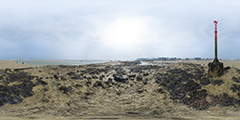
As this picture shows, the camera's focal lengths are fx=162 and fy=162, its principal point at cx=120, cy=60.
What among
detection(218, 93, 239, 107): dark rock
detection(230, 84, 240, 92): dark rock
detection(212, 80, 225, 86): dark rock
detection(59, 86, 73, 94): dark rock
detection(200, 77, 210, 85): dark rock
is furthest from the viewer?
detection(59, 86, 73, 94): dark rock

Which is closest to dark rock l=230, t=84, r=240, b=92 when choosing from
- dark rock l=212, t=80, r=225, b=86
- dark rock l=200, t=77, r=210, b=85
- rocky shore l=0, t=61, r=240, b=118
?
rocky shore l=0, t=61, r=240, b=118

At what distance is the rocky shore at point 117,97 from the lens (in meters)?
9.47

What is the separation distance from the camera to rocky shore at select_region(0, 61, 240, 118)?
9.47 meters

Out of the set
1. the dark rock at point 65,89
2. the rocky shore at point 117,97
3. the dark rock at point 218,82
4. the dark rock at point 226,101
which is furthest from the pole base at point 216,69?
the dark rock at point 65,89

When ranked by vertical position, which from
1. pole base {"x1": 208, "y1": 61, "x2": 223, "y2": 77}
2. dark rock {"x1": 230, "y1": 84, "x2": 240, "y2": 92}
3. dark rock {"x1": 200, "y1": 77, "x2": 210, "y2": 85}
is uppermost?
pole base {"x1": 208, "y1": 61, "x2": 223, "y2": 77}

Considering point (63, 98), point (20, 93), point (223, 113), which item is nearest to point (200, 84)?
point (223, 113)

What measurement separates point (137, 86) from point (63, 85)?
6.91 m

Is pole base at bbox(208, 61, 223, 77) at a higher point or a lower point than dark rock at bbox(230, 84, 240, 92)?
higher

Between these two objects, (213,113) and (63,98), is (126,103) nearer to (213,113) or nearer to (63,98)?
(63,98)

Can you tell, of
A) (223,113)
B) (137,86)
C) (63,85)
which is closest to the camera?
(223,113)

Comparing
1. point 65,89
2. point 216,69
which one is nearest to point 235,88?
point 216,69

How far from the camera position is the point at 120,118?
26.4 ft

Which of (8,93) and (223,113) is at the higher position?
(8,93)

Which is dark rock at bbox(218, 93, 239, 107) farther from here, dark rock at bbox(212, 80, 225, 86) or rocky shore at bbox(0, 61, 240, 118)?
dark rock at bbox(212, 80, 225, 86)
